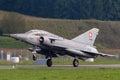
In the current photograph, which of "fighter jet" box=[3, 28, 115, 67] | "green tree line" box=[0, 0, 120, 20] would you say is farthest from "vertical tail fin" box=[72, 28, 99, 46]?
"green tree line" box=[0, 0, 120, 20]

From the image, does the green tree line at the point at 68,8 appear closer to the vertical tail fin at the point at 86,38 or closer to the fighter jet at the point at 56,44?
the vertical tail fin at the point at 86,38

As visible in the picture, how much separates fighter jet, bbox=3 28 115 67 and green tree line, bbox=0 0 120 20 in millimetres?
107997

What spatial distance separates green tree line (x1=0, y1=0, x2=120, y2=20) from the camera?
164375 millimetres

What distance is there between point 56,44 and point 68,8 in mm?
117083

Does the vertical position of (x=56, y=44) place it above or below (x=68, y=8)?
below

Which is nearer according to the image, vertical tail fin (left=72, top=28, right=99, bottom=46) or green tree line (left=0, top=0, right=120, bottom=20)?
vertical tail fin (left=72, top=28, right=99, bottom=46)

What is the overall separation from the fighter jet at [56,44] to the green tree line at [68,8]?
107997 mm

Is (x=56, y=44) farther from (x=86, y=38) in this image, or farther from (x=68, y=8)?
(x=68, y=8)

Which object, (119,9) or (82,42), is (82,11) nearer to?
(119,9)

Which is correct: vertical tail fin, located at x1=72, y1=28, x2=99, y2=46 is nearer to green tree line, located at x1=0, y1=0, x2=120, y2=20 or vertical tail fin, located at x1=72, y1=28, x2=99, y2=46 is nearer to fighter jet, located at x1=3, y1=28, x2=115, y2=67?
fighter jet, located at x1=3, y1=28, x2=115, y2=67

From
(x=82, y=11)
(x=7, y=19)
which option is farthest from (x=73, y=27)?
(x=82, y=11)

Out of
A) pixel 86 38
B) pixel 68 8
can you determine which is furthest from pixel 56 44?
pixel 68 8

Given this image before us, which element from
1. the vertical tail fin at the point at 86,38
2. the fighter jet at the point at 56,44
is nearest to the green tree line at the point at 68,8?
the vertical tail fin at the point at 86,38

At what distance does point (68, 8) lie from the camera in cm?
16950
